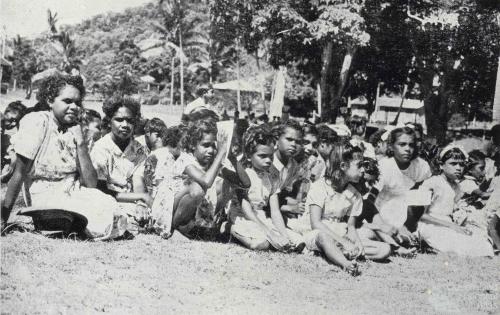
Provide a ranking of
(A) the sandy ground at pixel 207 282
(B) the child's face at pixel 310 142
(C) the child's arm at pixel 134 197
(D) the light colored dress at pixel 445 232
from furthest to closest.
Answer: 1. (B) the child's face at pixel 310 142
2. (D) the light colored dress at pixel 445 232
3. (C) the child's arm at pixel 134 197
4. (A) the sandy ground at pixel 207 282

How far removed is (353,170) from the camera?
16.9 feet

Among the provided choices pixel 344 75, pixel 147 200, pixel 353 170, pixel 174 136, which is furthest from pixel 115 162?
pixel 344 75

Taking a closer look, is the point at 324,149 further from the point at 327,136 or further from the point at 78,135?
→ the point at 78,135

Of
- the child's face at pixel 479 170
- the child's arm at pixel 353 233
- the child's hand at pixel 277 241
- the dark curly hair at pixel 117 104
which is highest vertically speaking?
the dark curly hair at pixel 117 104

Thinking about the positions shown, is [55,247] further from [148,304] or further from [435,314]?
[435,314]

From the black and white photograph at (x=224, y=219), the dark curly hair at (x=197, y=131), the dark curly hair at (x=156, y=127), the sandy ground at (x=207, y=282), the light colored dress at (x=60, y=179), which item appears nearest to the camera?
the sandy ground at (x=207, y=282)

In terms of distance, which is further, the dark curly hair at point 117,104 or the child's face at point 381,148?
the child's face at point 381,148

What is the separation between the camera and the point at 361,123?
29.0 ft

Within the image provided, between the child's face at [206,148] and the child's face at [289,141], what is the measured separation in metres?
0.83

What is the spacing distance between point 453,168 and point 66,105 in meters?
4.28

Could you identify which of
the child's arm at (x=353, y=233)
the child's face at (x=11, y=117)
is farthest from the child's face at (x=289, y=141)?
the child's face at (x=11, y=117)

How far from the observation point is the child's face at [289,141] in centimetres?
545

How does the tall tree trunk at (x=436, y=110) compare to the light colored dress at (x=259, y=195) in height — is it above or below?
above

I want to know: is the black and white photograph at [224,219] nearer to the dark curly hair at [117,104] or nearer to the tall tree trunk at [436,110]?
the dark curly hair at [117,104]
